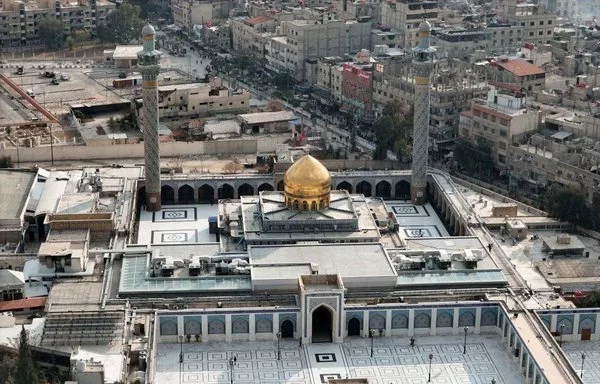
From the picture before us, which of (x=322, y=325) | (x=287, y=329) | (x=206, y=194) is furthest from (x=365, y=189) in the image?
(x=287, y=329)

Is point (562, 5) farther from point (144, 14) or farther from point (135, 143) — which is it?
A: point (135, 143)

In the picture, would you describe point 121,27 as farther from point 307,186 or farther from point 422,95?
point 307,186

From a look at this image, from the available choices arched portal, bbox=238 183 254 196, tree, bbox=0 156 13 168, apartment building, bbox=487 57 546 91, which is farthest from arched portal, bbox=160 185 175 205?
apartment building, bbox=487 57 546 91

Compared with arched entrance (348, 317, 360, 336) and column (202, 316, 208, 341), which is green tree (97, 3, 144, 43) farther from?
arched entrance (348, 317, 360, 336)

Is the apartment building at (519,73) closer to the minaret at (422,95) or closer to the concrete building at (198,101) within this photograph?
the concrete building at (198,101)

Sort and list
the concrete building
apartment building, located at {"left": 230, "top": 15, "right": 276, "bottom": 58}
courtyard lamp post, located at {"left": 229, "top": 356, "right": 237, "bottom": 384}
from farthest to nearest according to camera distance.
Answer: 1. apartment building, located at {"left": 230, "top": 15, "right": 276, "bottom": 58}
2. the concrete building
3. courtyard lamp post, located at {"left": 229, "top": 356, "right": 237, "bottom": 384}

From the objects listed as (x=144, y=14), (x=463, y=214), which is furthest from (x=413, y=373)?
(x=144, y=14)
